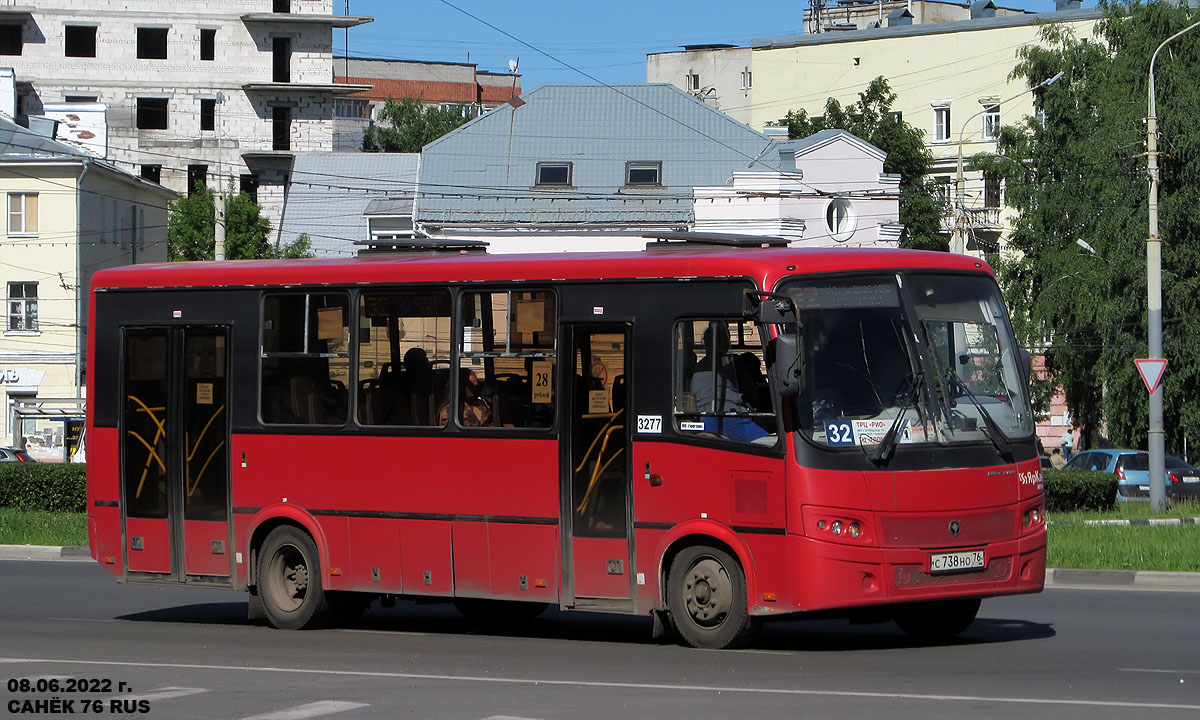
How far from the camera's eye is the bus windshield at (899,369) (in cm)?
1203

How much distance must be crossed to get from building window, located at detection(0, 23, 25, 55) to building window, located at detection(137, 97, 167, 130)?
22.1 ft

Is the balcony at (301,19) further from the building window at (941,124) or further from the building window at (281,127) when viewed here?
the building window at (941,124)

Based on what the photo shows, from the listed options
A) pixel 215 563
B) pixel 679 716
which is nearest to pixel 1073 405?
pixel 215 563

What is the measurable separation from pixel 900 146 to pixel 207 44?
1541 inches

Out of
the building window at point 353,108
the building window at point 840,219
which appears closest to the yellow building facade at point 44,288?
the building window at point 840,219

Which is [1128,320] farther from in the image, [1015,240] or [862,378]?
[862,378]

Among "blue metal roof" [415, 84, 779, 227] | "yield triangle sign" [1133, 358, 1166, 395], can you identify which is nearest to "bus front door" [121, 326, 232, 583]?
"yield triangle sign" [1133, 358, 1166, 395]

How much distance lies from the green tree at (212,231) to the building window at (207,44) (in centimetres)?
1217

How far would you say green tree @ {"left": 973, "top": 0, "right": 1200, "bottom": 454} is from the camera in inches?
1677

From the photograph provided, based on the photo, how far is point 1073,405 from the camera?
162 feet

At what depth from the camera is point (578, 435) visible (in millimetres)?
13133

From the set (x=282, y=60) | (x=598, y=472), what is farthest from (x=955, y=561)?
(x=282, y=60)

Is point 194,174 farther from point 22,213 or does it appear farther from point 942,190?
point 942,190

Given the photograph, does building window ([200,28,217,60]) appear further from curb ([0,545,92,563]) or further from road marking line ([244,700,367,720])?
road marking line ([244,700,367,720])
